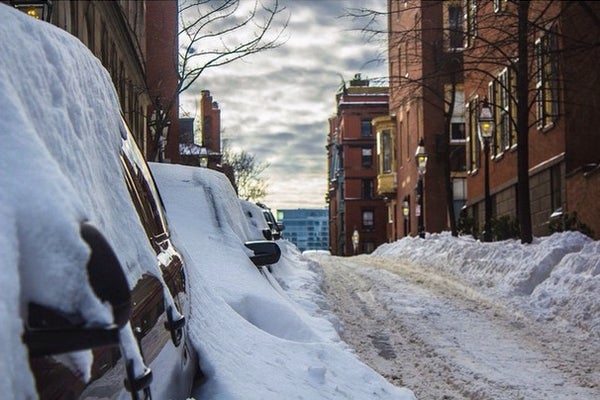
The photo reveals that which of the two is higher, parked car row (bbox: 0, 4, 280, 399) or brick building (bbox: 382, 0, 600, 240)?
brick building (bbox: 382, 0, 600, 240)

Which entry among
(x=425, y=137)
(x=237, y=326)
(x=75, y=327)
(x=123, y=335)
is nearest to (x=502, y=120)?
(x=425, y=137)

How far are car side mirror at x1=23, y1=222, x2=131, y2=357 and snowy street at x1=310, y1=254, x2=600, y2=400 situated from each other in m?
5.83

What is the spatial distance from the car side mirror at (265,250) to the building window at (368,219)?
63.7 meters

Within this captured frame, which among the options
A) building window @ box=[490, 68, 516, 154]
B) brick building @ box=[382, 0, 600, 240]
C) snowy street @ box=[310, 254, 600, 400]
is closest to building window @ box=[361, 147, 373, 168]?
brick building @ box=[382, 0, 600, 240]

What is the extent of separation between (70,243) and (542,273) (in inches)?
546

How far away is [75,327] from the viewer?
1.38 metres

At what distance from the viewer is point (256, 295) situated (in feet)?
21.1

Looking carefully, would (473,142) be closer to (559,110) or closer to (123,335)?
(559,110)

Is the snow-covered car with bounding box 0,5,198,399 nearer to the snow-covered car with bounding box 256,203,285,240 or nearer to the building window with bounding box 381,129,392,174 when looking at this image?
the snow-covered car with bounding box 256,203,285,240

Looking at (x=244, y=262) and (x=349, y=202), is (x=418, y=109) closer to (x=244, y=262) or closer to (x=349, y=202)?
(x=349, y=202)

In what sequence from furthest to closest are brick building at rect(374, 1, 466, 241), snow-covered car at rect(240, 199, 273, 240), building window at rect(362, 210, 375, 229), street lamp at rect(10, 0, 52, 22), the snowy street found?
building window at rect(362, 210, 375, 229) → brick building at rect(374, 1, 466, 241) → snow-covered car at rect(240, 199, 273, 240) → street lamp at rect(10, 0, 52, 22) → the snowy street

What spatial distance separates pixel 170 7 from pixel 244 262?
36855 millimetres

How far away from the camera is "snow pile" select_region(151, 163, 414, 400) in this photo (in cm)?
374

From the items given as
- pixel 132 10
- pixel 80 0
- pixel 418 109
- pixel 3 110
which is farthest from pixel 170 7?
pixel 3 110
